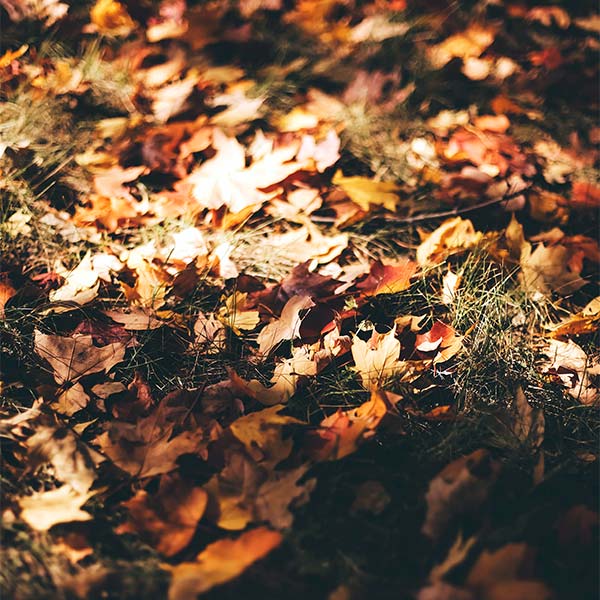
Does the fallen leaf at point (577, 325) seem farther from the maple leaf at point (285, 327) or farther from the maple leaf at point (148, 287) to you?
the maple leaf at point (148, 287)

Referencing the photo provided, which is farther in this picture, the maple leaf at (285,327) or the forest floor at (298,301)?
the maple leaf at (285,327)

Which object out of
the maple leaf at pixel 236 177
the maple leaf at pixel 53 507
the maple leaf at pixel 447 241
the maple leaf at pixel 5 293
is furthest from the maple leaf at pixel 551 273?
the maple leaf at pixel 5 293

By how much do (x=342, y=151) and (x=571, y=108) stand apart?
1.01 meters

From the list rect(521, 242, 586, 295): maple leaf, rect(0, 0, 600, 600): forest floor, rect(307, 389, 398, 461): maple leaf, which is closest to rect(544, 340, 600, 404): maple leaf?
rect(0, 0, 600, 600): forest floor

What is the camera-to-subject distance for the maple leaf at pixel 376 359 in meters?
1.25

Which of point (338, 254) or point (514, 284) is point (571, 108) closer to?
point (514, 284)

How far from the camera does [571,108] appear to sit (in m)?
2.24

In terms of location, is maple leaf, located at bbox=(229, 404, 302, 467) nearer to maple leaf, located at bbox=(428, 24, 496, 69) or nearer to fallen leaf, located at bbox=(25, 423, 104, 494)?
fallen leaf, located at bbox=(25, 423, 104, 494)

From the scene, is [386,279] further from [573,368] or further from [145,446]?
[145,446]

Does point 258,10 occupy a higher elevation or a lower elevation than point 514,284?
higher

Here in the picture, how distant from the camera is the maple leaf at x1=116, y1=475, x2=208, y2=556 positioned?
955 mm

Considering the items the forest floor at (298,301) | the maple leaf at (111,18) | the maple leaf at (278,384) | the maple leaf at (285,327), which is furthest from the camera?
the maple leaf at (111,18)

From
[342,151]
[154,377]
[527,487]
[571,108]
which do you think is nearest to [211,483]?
[154,377]

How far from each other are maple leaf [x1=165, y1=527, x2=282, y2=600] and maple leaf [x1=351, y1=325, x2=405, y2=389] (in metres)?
0.44
